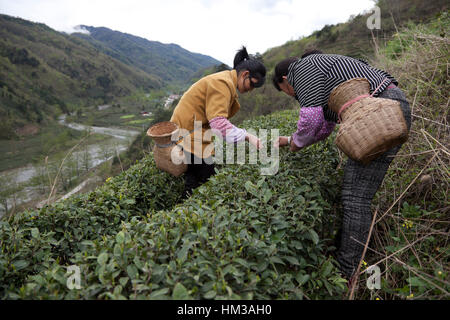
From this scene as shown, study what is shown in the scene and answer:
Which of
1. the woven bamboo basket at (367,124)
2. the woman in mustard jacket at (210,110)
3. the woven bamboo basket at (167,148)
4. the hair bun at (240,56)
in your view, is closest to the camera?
the woven bamboo basket at (367,124)

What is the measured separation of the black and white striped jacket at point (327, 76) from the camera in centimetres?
188

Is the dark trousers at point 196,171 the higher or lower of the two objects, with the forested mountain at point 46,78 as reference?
lower

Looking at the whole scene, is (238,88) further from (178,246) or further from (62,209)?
(62,209)

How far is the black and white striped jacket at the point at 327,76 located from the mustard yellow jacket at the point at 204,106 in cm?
76

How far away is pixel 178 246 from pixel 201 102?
169cm

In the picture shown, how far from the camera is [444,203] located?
2.10 meters

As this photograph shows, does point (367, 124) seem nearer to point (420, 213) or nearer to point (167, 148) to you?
point (420, 213)

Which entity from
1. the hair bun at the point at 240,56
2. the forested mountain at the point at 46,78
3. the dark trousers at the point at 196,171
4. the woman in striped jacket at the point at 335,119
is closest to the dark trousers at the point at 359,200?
the woman in striped jacket at the point at 335,119

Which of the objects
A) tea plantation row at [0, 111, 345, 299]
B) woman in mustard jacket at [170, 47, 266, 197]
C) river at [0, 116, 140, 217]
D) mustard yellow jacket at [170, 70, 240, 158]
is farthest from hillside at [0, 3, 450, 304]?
river at [0, 116, 140, 217]

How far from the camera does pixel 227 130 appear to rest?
2332mm

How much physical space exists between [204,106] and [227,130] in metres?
0.53

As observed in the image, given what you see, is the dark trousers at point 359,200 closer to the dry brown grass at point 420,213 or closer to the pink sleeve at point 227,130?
the dry brown grass at point 420,213

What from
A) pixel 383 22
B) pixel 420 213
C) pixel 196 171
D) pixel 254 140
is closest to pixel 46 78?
pixel 383 22

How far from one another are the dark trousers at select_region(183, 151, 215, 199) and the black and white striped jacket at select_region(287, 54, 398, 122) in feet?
4.45
